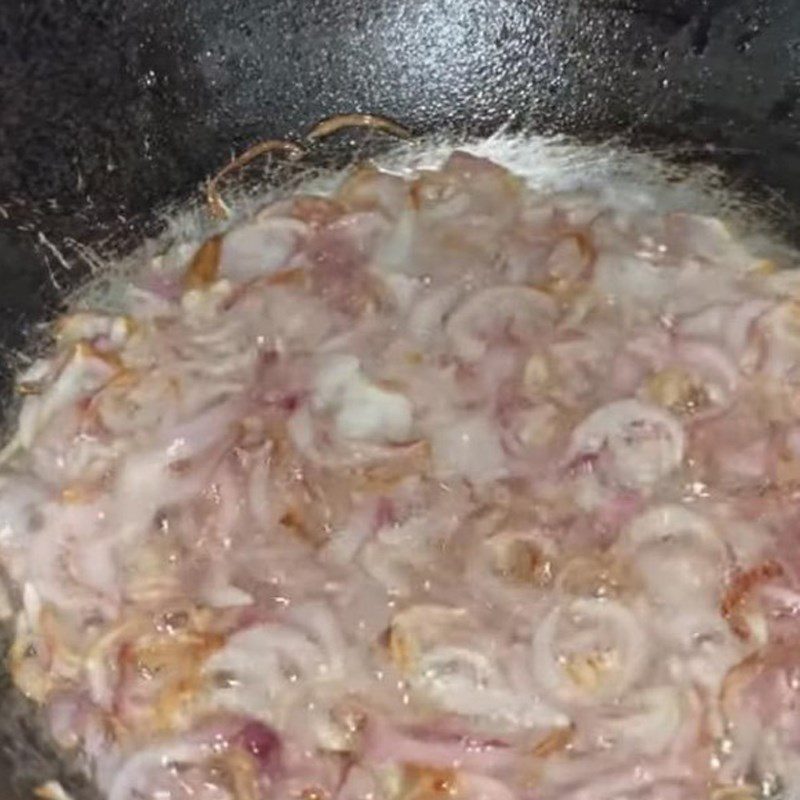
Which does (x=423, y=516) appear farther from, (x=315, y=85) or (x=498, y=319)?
(x=315, y=85)

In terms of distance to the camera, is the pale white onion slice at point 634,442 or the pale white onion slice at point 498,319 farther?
the pale white onion slice at point 498,319

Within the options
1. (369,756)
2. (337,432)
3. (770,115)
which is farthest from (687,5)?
(369,756)

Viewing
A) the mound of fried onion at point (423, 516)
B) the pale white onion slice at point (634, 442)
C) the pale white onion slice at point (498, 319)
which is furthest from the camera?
the pale white onion slice at point (498, 319)

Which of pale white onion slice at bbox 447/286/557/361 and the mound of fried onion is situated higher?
pale white onion slice at bbox 447/286/557/361

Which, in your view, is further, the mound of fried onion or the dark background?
the dark background

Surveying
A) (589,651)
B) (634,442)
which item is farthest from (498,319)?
(589,651)

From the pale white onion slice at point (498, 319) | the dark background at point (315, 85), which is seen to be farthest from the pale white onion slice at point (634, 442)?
the dark background at point (315, 85)

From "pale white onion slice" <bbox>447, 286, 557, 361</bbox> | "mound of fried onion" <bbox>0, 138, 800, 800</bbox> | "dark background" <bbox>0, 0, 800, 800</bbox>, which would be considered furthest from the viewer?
"dark background" <bbox>0, 0, 800, 800</bbox>

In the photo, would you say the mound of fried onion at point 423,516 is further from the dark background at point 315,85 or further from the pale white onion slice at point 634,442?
the dark background at point 315,85

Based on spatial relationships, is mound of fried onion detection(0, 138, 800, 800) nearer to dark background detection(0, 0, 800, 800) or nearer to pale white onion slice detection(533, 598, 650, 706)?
pale white onion slice detection(533, 598, 650, 706)

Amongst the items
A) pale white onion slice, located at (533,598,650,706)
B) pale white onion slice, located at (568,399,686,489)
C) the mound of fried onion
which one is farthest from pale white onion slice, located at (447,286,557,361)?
pale white onion slice, located at (533,598,650,706)
